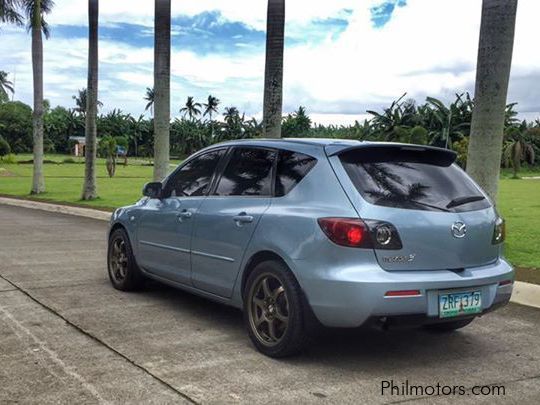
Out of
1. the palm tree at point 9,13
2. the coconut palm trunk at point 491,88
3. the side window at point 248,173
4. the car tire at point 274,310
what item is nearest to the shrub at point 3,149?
the palm tree at point 9,13

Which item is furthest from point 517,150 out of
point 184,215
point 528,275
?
point 184,215

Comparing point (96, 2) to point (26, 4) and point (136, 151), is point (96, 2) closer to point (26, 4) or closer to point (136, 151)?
point (26, 4)

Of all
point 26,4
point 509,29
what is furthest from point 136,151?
point 509,29

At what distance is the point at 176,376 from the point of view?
427 centimetres

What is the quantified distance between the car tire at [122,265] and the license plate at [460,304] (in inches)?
136

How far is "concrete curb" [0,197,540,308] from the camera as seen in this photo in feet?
21.7

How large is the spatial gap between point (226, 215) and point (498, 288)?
2.18 metres

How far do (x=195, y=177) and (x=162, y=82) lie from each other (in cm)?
966

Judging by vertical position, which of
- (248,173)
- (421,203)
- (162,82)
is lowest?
(421,203)

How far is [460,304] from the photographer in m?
4.45

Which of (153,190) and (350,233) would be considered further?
(153,190)

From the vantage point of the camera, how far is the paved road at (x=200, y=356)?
4.03 m

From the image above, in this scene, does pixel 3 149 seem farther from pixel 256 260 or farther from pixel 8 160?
pixel 256 260

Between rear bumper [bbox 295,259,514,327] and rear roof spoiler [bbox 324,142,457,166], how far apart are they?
0.91m
